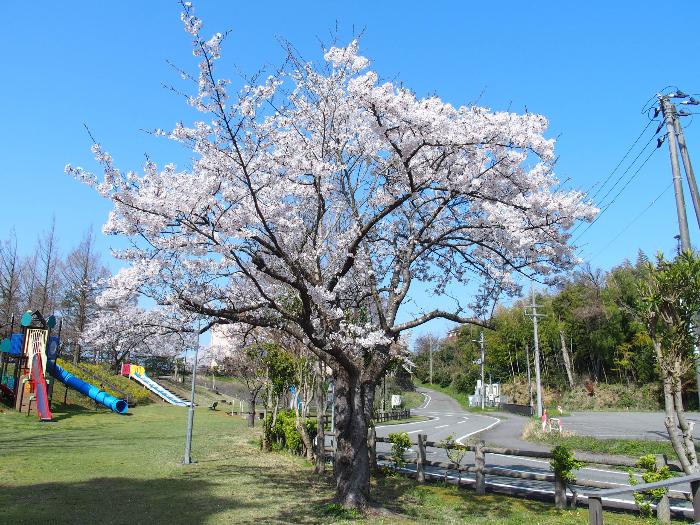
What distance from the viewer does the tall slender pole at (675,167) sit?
34.2 ft

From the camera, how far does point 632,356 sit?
42938 millimetres

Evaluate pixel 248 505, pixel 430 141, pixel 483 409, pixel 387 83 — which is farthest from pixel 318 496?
pixel 483 409

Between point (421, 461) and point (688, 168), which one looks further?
point (421, 461)

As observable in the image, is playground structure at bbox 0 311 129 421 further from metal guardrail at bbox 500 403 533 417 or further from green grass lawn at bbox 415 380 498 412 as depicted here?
green grass lawn at bbox 415 380 498 412

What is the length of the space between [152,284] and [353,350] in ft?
10.5

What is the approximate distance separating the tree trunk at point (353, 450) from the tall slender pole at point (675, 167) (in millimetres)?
6670

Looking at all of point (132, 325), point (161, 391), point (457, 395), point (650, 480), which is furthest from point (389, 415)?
point (457, 395)

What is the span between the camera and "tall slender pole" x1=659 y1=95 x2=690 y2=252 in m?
10.4

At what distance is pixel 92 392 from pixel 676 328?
91.4 feet

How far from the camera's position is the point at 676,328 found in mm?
6934

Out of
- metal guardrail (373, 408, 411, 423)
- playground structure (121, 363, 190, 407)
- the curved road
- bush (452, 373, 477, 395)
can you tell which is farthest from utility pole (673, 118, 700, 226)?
bush (452, 373, 477, 395)

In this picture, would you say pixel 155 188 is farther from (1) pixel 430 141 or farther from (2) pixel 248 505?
(2) pixel 248 505

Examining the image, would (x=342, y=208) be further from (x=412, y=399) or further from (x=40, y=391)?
(x=412, y=399)

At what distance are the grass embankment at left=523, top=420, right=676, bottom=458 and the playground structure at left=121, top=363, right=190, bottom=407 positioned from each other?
2531 centimetres
